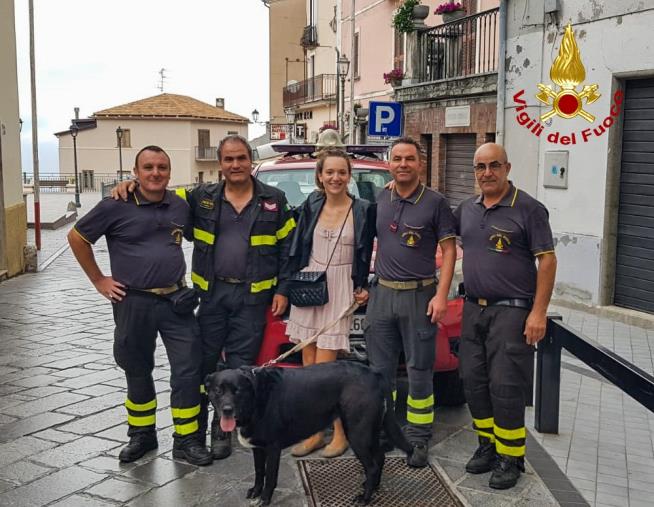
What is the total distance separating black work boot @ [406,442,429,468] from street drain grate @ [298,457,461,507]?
0.03 metres

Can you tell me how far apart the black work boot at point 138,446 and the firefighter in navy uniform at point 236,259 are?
1.13ft

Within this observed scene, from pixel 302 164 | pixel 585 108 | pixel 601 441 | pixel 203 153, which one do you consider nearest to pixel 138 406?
pixel 601 441

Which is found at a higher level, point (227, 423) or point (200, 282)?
point (200, 282)

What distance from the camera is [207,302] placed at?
192 inches

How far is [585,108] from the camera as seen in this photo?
10023 mm

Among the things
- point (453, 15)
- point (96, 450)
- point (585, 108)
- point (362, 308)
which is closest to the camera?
point (96, 450)

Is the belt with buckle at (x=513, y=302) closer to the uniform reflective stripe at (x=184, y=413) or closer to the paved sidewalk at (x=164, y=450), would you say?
the paved sidewalk at (x=164, y=450)

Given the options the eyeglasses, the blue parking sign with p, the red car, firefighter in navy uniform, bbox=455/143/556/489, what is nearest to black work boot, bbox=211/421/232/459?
the red car

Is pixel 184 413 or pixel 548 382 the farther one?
pixel 548 382

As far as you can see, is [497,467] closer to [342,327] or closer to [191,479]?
[342,327]

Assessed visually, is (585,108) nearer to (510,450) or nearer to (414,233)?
(414,233)

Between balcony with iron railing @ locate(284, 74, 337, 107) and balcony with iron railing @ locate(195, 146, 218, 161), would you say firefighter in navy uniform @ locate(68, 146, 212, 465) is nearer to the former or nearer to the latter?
balcony with iron railing @ locate(284, 74, 337, 107)

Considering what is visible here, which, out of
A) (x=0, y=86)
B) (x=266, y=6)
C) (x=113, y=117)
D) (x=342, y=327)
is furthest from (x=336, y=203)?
(x=113, y=117)

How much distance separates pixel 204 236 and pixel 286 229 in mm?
549
